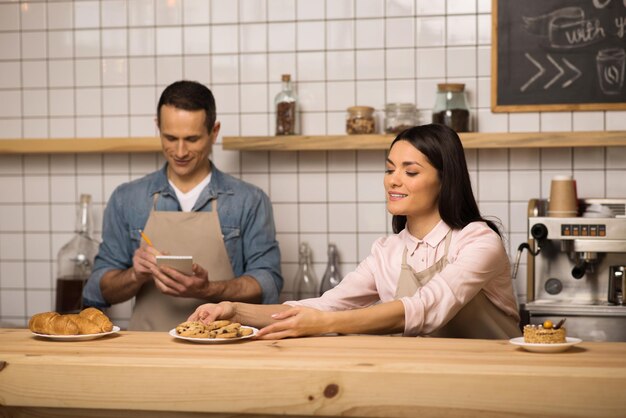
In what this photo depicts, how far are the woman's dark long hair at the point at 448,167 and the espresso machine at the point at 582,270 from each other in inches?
33.7

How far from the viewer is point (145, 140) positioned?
3.55 m

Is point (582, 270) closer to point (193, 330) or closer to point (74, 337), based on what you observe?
point (193, 330)

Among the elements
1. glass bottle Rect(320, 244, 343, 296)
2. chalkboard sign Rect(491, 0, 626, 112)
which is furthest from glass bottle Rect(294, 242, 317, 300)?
chalkboard sign Rect(491, 0, 626, 112)

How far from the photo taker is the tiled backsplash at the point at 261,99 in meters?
3.50

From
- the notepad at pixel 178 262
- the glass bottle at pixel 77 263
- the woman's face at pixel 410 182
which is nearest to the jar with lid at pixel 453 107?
the woman's face at pixel 410 182

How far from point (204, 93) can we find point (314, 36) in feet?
2.52

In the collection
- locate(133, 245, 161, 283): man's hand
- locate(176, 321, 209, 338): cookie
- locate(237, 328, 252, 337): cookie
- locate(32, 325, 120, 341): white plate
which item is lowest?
locate(32, 325, 120, 341): white plate

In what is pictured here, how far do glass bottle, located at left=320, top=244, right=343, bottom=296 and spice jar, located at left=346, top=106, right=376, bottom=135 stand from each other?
51 centimetres

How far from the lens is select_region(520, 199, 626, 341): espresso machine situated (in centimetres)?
299

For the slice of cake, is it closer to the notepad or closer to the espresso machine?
the notepad

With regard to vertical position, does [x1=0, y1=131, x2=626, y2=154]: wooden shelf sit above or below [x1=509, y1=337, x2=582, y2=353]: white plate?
above

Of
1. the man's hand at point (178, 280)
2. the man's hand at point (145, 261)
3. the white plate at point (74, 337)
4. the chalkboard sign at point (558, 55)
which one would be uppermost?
the chalkboard sign at point (558, 55)

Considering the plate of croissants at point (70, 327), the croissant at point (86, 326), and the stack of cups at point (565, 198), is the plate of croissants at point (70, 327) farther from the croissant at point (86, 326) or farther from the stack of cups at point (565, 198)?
the stack of cups at point (565, 198)

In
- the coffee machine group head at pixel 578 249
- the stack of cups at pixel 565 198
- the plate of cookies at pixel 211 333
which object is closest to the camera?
the plate of cookies at pixel 211 333
